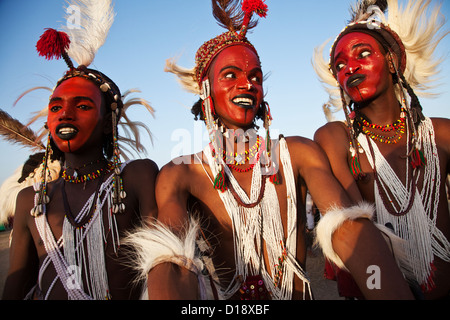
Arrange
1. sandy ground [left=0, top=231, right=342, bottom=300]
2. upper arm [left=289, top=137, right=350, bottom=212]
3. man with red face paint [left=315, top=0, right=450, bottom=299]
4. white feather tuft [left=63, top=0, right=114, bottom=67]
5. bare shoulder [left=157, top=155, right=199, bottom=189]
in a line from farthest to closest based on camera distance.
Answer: sandy ground [left=0, top=231, right=342, bottom=300], white feather tuft [left=63, top=0, right=114, bottom=67], man with red face paint [left=315, top=0, right=450, bottom=299], bare shoulder [left=157, top=155, right=199, bottom=189], upper arm [left=289, top=137, right=350, bottom=212]

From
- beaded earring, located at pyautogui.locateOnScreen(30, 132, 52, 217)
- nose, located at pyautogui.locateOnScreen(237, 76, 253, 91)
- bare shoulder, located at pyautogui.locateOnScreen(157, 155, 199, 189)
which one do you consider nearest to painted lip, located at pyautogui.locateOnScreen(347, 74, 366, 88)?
nose, located at pyautogui.locateOnScreen(237, 76, 253, 91)

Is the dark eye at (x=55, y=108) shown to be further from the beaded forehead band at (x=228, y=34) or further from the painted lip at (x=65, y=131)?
the beaded forehead band at (x=228, y=34)

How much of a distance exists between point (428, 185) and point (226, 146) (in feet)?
5.79

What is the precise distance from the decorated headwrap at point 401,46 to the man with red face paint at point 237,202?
0.80 metres

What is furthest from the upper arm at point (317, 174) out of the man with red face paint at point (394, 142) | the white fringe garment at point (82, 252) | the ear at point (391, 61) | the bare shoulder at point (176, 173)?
the white fringe garment at point (82, 252)

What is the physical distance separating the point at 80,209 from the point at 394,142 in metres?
2.86

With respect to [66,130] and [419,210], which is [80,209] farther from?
[419,210]

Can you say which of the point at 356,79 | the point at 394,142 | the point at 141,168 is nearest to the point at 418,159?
the point at 394,142

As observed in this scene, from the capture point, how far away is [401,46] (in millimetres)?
3039

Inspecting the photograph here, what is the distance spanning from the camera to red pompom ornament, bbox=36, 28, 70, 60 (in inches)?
109

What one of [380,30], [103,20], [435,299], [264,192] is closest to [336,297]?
[435,299]

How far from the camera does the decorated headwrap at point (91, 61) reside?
2709mm

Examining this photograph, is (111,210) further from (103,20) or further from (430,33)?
(430,33)

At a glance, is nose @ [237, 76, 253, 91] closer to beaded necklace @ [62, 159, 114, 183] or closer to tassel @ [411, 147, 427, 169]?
beaded necklace @ [62, 159, 114, 183]
